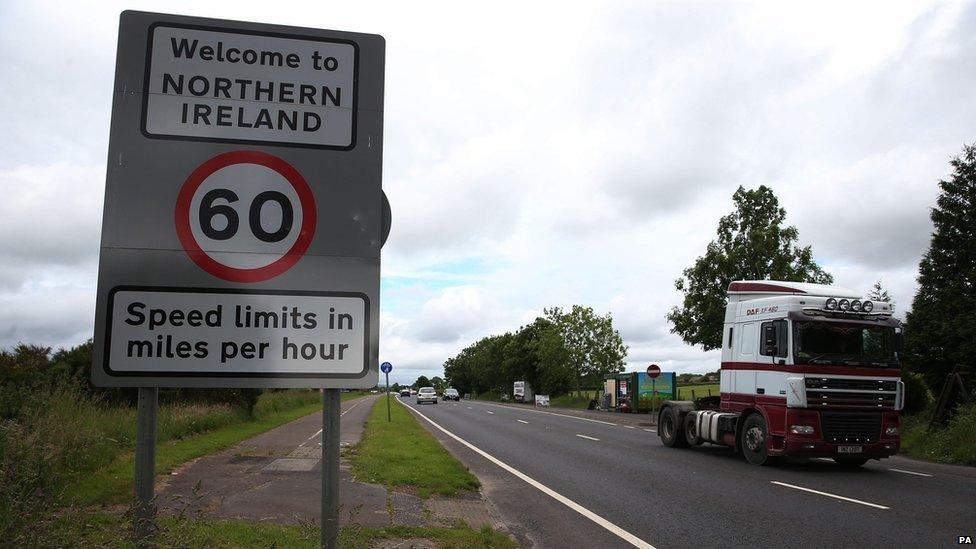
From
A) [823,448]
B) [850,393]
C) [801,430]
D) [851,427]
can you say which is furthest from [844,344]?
[823,448]

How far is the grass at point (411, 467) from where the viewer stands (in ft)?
36.0

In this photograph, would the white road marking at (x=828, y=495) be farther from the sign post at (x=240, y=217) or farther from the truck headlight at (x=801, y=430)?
the sign post at (x=240, y=217)

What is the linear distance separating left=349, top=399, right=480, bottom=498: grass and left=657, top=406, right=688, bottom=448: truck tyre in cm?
657

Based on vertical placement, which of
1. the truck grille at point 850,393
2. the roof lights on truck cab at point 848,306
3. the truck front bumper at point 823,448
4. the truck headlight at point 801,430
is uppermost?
the roof lights on truck cab at point 848,306

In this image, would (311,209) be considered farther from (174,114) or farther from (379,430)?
(379,430)

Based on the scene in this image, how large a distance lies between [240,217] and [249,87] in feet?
1.94

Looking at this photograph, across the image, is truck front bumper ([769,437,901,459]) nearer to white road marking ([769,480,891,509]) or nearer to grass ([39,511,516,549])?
white road marking ([769,480,891,509])

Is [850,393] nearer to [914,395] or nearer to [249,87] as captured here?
[249,87]

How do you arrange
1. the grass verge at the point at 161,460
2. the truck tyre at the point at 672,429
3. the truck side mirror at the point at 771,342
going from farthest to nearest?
the truck tyre at the point at 672,429 < the truck side mirror at the point at 771,342 < the grass verge at the point at 161,460

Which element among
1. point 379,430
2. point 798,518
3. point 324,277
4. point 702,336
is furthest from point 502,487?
point 702,336

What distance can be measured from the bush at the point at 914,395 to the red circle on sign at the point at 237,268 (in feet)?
91.2

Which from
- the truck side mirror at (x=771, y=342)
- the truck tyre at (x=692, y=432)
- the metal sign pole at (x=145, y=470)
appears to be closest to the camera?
the metal sign pole at (x=145, y=470)

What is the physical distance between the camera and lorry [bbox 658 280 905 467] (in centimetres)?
1350

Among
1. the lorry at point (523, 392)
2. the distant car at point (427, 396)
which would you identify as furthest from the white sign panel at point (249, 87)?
the lorry at point (523, 392)
